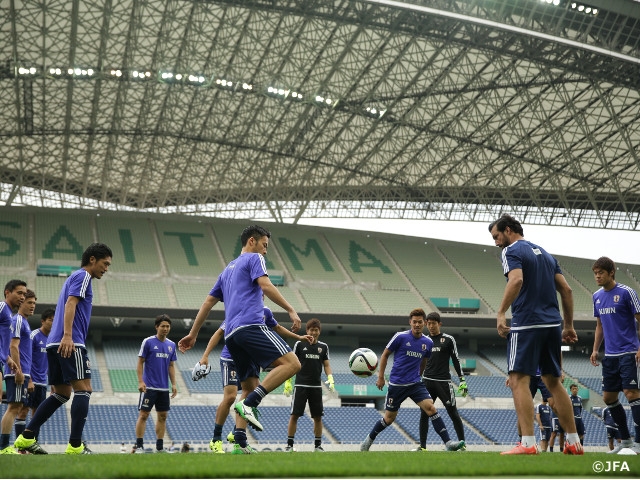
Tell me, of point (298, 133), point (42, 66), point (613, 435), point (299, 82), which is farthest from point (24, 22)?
point (613, 435)

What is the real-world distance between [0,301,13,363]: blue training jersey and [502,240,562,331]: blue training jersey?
274 inches

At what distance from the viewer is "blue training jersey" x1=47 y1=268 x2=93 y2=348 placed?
31.8 ft

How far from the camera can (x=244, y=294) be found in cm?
923

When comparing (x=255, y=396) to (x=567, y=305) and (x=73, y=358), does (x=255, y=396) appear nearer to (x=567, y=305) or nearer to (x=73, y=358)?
(x=73, y=358)

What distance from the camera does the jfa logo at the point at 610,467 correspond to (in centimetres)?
643

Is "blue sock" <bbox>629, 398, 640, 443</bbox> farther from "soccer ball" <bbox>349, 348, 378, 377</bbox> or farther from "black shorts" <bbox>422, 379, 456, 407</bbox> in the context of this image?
"soccer ball" <bbox>349, 348, 378, 377</bbox>

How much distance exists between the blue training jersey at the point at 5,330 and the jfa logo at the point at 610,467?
8.06 metres

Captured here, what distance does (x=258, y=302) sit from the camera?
363 inches

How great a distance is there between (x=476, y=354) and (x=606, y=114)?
15771 millimetres

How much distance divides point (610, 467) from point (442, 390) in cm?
875

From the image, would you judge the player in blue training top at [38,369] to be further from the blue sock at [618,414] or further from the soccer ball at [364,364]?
the blue sock at [618,414]

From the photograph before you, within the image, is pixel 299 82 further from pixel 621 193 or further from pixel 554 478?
pixel 554 478

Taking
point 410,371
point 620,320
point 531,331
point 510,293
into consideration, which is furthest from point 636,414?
point 410,371

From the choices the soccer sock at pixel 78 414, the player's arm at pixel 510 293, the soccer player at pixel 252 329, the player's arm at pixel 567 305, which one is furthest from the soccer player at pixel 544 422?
the soccer sock at pixel 78 414
